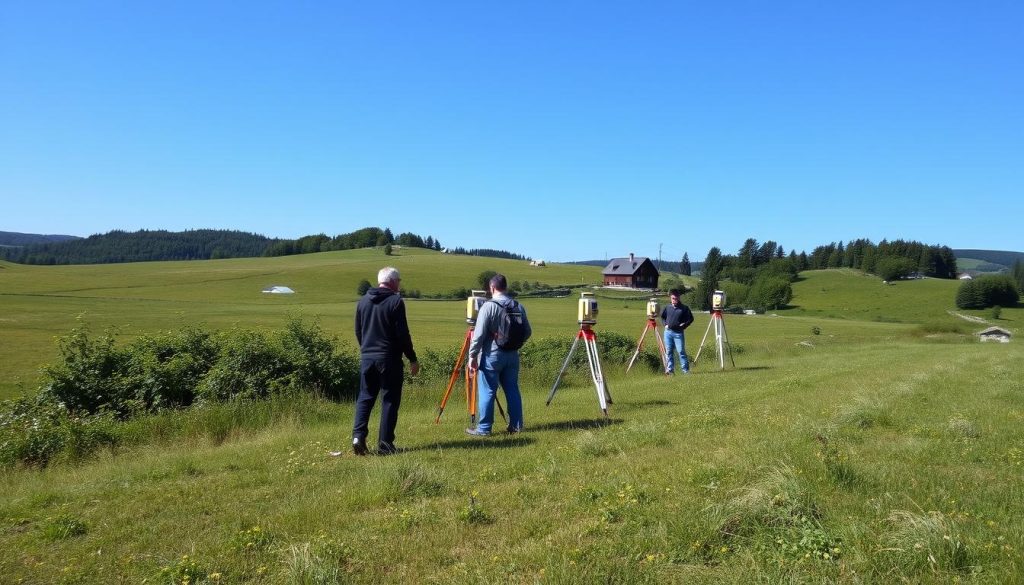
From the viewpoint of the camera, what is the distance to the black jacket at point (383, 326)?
772 cm

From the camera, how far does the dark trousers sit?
7.65 metres

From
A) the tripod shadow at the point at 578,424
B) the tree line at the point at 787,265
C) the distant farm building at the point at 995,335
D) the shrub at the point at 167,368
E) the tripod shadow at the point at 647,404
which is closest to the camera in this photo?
the tripod shadow at the point at 578,424

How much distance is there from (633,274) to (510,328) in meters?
110

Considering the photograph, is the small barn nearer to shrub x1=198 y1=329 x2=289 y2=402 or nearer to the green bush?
shrub x1=198 y1=329 x2=289 y2=402

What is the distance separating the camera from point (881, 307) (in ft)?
324

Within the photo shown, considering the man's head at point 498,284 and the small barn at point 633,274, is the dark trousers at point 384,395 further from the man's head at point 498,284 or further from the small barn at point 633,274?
the small barn at point 633,274

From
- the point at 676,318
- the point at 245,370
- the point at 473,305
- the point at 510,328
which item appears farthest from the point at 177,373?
the point at 676,318

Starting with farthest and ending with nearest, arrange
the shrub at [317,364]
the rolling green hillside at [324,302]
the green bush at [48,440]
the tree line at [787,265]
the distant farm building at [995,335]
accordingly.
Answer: the tree line at [787,265] < the rolling green hillside at [324,302] < the distant farm building at [995,335] < the shrub at [317,364] < the green bush at [48,440]

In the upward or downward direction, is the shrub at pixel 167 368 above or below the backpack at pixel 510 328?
below

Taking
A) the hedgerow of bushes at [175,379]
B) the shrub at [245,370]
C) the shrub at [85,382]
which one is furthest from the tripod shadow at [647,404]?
the shrub at [85,382]

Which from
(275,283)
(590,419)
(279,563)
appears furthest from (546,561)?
(275,283)

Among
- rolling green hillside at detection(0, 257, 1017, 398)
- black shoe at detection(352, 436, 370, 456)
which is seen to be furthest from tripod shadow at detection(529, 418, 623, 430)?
rolling green hillside at detection(0, 257, 1017, 398)

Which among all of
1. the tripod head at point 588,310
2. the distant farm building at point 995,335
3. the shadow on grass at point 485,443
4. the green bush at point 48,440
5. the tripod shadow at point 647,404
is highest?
the tripod head at point 588,310

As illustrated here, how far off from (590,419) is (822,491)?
508 cm
